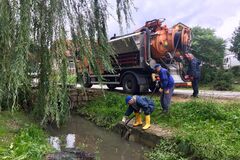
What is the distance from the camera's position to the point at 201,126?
5719mm

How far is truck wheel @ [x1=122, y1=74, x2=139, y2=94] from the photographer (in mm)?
9869

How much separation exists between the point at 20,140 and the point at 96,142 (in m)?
2.13

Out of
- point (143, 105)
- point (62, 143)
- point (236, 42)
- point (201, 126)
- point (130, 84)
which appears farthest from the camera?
point (236, 42)

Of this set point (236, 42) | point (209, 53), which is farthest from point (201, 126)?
point (236, 42)

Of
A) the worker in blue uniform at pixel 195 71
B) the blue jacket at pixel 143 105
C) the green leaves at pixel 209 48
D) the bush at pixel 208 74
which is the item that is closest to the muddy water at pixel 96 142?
the blue jacket at pixel 143 105

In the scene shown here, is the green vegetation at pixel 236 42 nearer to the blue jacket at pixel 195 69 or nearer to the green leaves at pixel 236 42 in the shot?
the green leaves at pixel 236 42

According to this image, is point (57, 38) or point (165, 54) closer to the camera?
point (57, 38)

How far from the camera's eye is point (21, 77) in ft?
8.70

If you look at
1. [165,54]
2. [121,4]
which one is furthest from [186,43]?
[121,4]

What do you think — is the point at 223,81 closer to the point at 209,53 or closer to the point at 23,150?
the point at 209,53

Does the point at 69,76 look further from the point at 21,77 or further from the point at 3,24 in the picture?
the point at 3,24

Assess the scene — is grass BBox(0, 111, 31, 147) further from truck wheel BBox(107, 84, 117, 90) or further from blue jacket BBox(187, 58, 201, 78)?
blue jacket BBox(187, 58, 201, 78)

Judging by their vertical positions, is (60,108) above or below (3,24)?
below

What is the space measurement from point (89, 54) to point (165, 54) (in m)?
6.63
